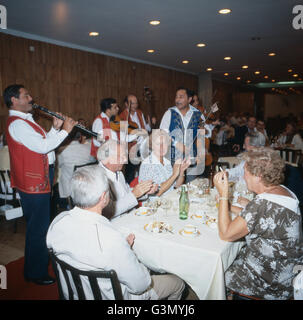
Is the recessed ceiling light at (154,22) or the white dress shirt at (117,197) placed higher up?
the recessed ceiling light at (154,22)

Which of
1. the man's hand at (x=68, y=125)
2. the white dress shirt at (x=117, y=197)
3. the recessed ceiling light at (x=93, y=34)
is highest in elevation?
the recessed ceiling light at (x=93, y=34)

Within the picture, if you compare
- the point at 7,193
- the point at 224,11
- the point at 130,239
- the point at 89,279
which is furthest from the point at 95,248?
the point at 224,11

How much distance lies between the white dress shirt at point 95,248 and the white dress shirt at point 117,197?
0.77 m

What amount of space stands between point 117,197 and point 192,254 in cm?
97

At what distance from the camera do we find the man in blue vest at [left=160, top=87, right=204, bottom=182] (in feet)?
12.6

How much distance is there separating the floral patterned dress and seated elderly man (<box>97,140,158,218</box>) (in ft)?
2.91

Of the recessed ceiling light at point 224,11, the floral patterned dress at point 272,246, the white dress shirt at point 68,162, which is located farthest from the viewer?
the recessed ceiling light at point 224,11

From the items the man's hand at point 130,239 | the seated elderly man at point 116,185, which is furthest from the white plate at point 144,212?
the man's hand at point 130,239

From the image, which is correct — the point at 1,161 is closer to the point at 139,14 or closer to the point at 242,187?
the point at 139,14

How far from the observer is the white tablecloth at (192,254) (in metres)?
1.52

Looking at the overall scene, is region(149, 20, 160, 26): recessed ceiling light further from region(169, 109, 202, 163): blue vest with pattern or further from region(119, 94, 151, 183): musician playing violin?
region(169, 109, 202, 163): blue vest with pattern

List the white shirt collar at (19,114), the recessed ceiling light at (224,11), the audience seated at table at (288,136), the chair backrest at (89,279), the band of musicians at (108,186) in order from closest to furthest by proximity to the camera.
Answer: the chair backrest at (89,279)
the band of musicians at (108,186)
the white shirt collar at (19,114)
the recessed ceiling light at (224,11)
the audience seated at table at (288,136)

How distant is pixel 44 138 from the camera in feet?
7.80

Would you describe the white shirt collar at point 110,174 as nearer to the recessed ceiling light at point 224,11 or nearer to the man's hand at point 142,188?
the man's hand at point 142,188
